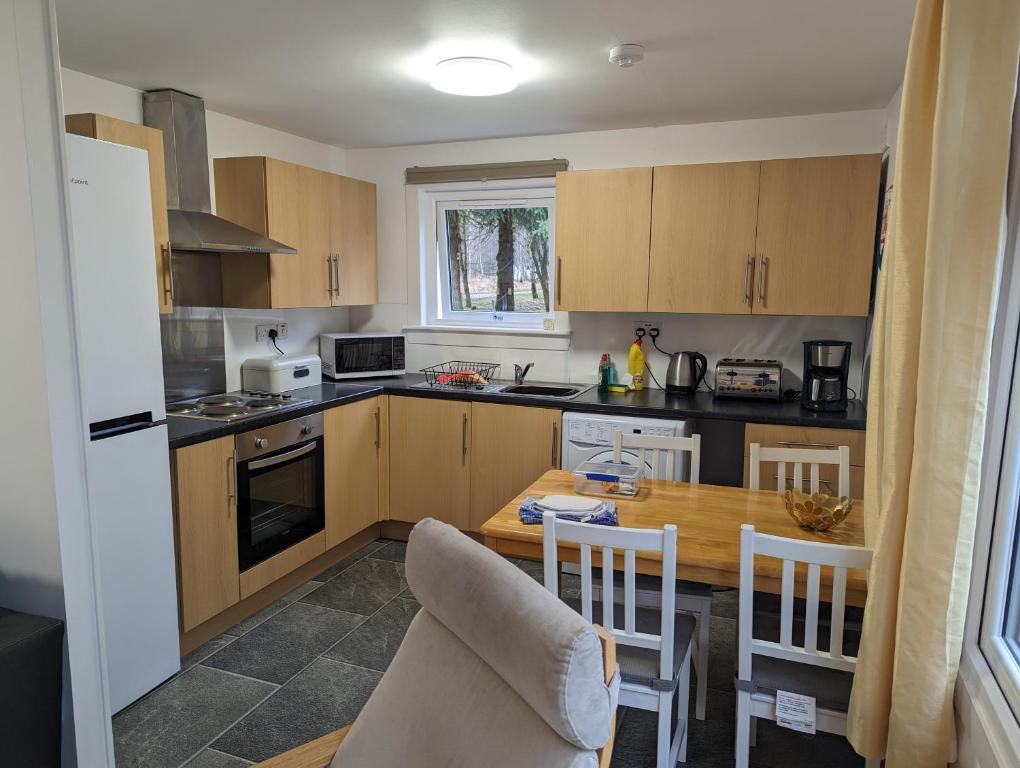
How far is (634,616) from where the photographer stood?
1.87 m

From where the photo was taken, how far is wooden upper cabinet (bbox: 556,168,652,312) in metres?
3.64

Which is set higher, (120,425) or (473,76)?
(473,76)

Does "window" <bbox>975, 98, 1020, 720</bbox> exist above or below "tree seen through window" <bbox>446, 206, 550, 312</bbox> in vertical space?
below

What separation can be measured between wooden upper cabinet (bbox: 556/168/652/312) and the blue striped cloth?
173cm

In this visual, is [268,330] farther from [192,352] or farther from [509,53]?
[509,53]

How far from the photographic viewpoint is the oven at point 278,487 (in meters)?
3.03

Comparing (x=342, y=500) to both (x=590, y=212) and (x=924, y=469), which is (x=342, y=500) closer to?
(x=590, y=212)

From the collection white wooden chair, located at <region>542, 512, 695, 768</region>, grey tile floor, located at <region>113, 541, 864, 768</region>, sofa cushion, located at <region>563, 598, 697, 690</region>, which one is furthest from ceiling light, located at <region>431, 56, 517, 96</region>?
grey tile floor, located at <region>113, 541, 864, 768</region>

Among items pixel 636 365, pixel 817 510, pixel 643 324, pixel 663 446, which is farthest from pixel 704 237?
pixel 817 510

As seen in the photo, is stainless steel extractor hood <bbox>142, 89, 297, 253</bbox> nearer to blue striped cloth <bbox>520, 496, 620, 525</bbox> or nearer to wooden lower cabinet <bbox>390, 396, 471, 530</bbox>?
wooden lower cabinet <bbox>390, 396, 471, 530</bbox>

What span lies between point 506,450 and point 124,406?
191 cm

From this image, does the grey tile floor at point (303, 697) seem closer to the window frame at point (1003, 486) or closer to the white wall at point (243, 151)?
the window frame at point (1003, 486)

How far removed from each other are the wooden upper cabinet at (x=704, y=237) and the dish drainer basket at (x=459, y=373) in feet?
3.81

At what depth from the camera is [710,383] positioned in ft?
12.9
